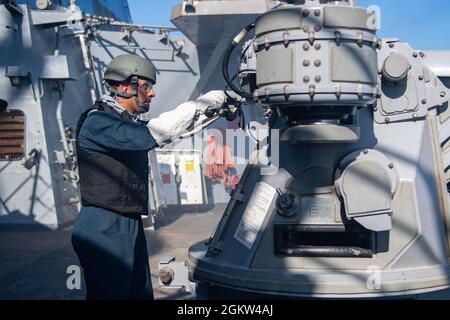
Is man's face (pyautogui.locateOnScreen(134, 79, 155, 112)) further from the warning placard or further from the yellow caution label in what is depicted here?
the yellow caution label

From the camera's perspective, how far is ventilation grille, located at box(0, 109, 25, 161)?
6789 millimetres

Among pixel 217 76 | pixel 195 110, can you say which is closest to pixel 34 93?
pixel 217 76

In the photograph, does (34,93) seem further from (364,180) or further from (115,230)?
Answer: (364,180)

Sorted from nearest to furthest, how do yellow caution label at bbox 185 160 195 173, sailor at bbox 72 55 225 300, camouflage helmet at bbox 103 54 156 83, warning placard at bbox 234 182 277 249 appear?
1. warning placard at bbox 234 182 277 249
2. sailor at bbox 72 55 225 300
3. camouflage helmet at bbox 103 54 156 83
4. yellow caution label at bbox 185 160 195 173

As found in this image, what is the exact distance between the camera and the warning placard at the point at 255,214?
2.06 meters

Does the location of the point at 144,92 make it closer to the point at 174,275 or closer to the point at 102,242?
the point at 102,242

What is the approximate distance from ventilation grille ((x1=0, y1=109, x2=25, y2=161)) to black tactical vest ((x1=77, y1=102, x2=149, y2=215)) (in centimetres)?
504

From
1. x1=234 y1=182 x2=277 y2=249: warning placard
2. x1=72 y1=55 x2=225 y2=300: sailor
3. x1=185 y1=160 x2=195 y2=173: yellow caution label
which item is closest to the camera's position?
x1=234 y1=182 x2=277 y2=249: warning placard

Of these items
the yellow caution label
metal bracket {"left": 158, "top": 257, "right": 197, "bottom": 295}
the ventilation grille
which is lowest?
metal bracket {"left": 158, "top": 257, "right": 197, "bottom": 295}

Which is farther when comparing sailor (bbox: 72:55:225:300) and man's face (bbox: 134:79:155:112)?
man's face (bbox: 134:79:155:112)

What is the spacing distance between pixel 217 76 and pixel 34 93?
12.2ft

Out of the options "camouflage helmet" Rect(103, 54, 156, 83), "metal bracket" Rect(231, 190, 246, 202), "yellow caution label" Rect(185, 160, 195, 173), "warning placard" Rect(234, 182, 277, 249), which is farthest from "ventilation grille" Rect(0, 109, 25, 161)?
"warning placard" Rect(234, 182, 277, 249)

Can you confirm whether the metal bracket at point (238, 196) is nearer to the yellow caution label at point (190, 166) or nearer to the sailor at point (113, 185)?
the sailor at point (113, 185)
